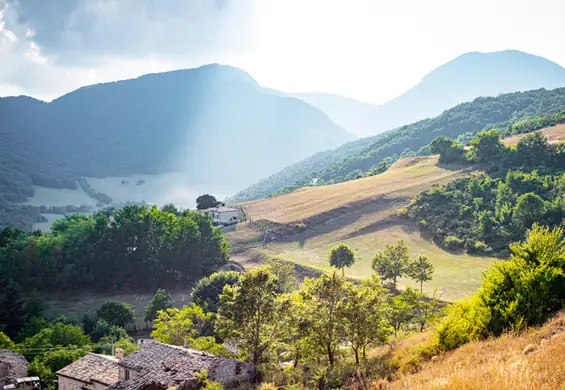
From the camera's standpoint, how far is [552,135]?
9050cm

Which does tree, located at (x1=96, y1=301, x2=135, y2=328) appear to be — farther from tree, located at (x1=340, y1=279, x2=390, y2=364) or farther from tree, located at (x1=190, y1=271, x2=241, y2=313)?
tree, located at (x1=340, y1=279, x2=390, y2=364)

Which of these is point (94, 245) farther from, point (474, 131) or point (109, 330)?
point (474, 131)

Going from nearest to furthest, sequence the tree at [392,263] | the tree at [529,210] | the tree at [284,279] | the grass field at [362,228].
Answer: the tree at [284,279], the tree at [392,263], the grass field at [362,228], the tree at [529,210]

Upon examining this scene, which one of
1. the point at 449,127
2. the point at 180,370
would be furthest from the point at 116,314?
the point at 449,127

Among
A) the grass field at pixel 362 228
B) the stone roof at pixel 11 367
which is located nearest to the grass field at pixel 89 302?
the grass field at pixel 362 228

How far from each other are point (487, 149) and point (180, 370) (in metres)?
82.1

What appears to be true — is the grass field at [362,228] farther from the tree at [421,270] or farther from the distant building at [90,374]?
the distant building at [90,374]

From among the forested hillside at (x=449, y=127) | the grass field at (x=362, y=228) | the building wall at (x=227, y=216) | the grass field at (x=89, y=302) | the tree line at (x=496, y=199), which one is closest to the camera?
the grass field at (x=89, y=302)

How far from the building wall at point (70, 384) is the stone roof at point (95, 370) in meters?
0.25

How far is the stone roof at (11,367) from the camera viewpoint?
2958cm

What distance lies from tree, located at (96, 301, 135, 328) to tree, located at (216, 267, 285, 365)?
1143 inches

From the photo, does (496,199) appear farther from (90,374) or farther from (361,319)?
(90,374)

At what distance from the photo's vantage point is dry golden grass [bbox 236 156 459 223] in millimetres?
83312

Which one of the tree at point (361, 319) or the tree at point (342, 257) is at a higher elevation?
the tree at point (361, 319)
